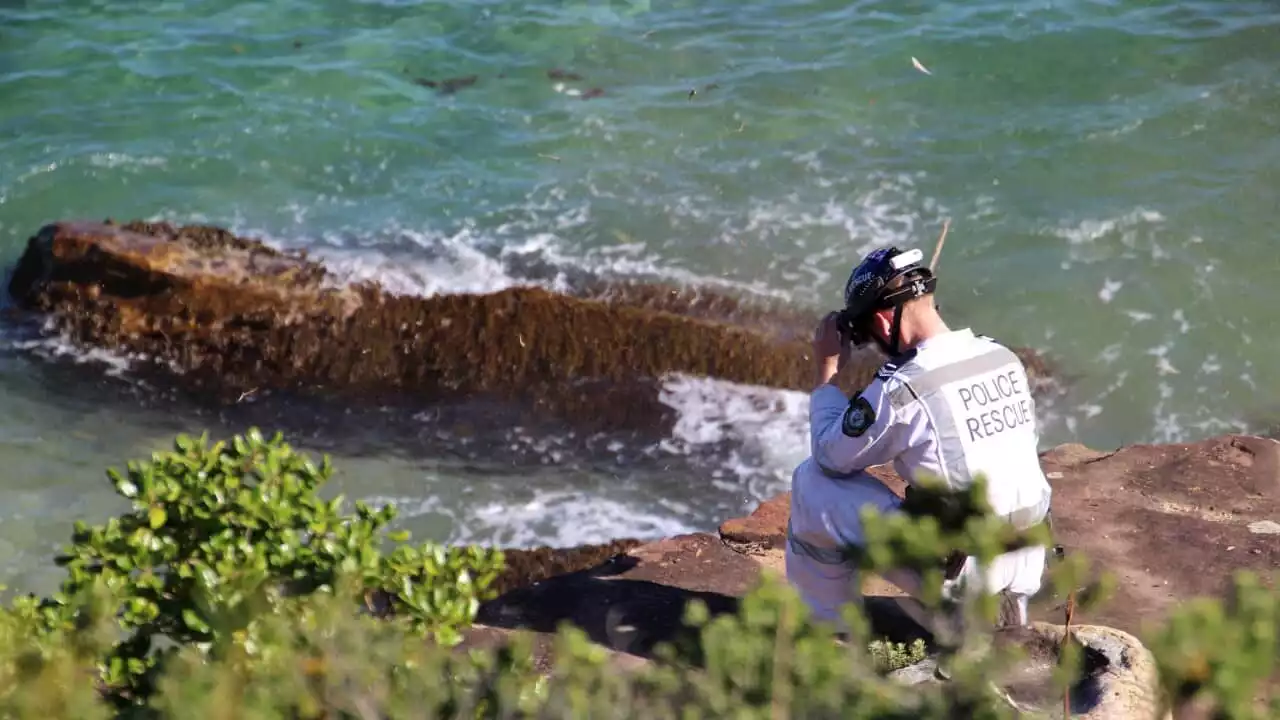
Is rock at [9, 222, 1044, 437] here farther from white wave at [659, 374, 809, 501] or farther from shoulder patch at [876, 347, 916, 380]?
shoulder patch at [876, 347, 916, 380]

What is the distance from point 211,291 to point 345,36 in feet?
20.5

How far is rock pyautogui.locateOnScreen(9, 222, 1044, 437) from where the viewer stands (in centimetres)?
830

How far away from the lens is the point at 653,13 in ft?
46.6

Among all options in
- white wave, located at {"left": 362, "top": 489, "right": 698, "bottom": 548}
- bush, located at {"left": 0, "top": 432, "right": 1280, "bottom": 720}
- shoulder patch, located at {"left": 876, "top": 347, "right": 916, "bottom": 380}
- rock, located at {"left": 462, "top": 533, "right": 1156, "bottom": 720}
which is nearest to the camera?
bush, located at {"left": 0, "top": 432, "right": 1280, "bottom": 720}

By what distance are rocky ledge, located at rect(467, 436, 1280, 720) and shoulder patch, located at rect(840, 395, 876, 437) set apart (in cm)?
80

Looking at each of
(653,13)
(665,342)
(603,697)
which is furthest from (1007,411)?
(653,13)

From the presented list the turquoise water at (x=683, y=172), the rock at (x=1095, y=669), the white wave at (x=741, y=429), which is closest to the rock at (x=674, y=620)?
the rock at (x=1095, y=669)

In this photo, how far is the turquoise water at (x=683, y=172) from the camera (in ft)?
27.4

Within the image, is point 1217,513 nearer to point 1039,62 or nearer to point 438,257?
point 438,257

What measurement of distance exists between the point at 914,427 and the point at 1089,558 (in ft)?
6.47

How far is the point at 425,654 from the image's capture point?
2.47 meters

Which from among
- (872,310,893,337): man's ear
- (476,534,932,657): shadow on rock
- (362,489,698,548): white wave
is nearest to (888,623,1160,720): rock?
(476,534,932,657): shadow on rock

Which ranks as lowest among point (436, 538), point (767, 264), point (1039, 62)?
point (436, 538)

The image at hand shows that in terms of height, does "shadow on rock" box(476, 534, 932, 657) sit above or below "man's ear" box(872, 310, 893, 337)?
below
